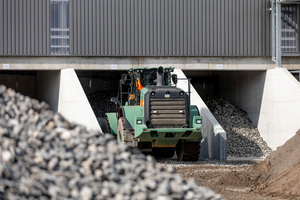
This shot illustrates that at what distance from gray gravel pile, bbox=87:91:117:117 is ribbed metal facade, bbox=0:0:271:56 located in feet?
10.2

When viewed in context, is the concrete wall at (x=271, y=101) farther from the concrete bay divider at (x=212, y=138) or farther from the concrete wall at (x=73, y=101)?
the concrete wall at (x=73, y=101)

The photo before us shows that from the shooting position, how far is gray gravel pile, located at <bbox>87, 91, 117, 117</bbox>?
26.5 meters

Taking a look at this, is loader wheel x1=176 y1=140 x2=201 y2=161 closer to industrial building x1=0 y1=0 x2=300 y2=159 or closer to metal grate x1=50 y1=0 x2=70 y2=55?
industrial building x1=0 y1=0 x2=300 y2=159

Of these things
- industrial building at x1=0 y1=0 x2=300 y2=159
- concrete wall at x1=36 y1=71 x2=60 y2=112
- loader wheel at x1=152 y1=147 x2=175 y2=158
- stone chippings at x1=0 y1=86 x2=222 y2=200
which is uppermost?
industrial building at x1=0 y1=0 x2=300 y2=159

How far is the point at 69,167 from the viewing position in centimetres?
573

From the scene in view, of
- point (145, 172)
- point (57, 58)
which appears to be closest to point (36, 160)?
point (145, 172)

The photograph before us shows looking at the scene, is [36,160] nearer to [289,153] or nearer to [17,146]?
[17,146]

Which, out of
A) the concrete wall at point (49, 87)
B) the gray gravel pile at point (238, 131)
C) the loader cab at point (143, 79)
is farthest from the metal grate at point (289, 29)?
the concrete wall at point (49, 87)

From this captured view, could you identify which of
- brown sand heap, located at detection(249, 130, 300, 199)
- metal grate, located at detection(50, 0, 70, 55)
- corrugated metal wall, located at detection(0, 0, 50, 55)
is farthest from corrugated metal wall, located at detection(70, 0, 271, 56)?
brown sand heap, located at detection(249, 130, 300, 199)

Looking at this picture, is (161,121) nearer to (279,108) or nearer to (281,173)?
(281,173)

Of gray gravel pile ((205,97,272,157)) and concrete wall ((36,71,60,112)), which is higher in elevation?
concrete wall ((36,71,60,112))

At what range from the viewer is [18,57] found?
78.5 feet

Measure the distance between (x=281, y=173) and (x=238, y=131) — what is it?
37.9ft

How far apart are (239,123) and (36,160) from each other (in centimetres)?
2020
